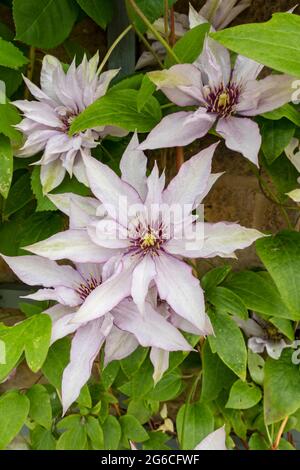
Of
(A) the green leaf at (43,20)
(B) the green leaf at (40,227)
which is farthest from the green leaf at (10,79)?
(B) the green leaf at (40,227)

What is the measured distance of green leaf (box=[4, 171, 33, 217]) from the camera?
2.36ft

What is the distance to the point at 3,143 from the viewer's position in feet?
1.91

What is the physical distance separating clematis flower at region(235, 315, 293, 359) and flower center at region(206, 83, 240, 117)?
318 millimetres

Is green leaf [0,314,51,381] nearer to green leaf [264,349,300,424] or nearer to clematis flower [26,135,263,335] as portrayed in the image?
clematis flower [26,135,263,335]

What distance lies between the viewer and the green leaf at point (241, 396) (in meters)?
0.67

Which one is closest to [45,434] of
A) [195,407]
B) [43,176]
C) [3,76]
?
[195,407]

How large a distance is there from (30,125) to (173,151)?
0.26 metres

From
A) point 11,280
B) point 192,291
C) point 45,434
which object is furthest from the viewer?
point 11,280

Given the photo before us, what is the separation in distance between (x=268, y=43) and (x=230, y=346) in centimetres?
33

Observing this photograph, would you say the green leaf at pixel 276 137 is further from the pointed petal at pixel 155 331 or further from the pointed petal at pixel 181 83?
the pointed petal at pixel 155 331

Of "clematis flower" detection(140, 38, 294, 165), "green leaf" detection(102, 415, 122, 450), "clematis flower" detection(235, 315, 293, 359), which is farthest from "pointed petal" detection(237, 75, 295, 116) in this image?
"green leaf" detection(102, 415, 122, 450)

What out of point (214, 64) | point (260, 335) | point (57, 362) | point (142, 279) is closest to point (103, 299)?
point (142, 279)

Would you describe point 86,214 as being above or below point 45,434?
above
